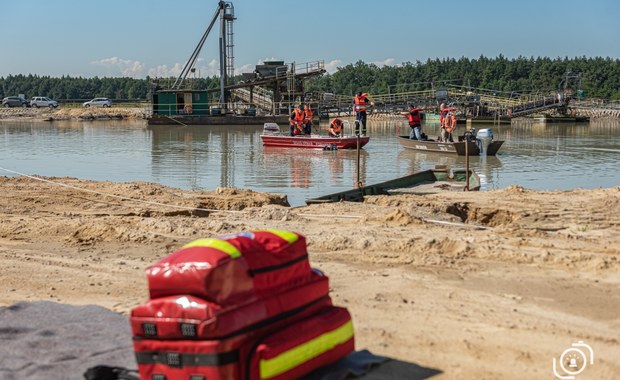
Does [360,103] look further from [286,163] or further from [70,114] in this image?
[70,114]

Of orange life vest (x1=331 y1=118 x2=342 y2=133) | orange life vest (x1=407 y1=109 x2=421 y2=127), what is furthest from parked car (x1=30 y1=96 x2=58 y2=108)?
orange life vest (x1=407 y1=109 x2=421 y2=127)

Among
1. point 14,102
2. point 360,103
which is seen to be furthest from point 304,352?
point 14,102

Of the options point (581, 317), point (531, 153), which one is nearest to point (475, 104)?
point (531, 153)

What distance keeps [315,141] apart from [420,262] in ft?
74.4

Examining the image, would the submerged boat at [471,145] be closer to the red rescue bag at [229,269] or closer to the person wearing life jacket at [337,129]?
→ the person wearing life jacket at [337,129]

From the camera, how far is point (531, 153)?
3144cm

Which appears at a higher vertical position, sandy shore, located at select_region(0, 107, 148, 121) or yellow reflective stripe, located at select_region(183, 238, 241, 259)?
sandy shore, located at select_region(0, 107, 148, 121)

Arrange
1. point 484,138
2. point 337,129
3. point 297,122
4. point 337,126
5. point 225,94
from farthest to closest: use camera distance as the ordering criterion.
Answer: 1. point 225,94
2. point 297,122
3. point 337,126
4. point 337,129
5. point 484,138

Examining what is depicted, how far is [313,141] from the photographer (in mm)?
31000

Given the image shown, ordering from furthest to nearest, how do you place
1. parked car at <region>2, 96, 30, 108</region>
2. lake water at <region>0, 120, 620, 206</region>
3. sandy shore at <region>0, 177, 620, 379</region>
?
parked car at <region>2, 96, 30, 108</region>
lake water at <region>0, 120, 620, 206</region>
sandy shore at <region>0, 177, 620, 379</region>

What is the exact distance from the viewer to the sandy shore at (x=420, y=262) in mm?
5887

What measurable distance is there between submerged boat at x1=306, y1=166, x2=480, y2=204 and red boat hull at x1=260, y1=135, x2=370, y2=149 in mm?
11147

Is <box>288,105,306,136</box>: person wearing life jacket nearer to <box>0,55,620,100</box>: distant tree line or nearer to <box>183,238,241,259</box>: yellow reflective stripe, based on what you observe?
<box>183,238,241,259</box>: yellow reflective stripe

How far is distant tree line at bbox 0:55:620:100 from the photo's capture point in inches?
3607
